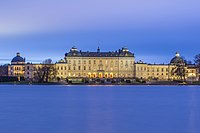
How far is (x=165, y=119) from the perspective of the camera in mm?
26375

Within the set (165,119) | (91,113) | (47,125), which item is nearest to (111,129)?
(47,125)

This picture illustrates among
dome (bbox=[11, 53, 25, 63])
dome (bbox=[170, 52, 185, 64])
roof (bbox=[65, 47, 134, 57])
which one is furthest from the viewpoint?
dome (bbox=[11, 53, 25, 63])

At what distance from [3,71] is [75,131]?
17607cm

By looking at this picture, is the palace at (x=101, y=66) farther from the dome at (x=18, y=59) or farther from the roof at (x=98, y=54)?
the dome at (x=18, y=59)

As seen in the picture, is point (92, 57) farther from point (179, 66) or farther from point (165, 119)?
point (165, 119)

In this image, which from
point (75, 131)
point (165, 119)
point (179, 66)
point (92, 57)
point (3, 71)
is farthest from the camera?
point (3, 71)

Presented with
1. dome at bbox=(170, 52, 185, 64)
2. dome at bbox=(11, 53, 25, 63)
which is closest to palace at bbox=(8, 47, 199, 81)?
dome at bbox=(170, 52, 185, 64)

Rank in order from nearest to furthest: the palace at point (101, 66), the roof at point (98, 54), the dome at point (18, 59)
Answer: the palace at point (101, 66), the roof at point (98, 54), the dome at point (18, 59)

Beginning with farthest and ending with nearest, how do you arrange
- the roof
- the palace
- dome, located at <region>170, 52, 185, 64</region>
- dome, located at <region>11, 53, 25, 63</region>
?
1. dome, located at <region>11, 53, 25, 63</region>
2. the roof
3. the palace
4. dome, located at <region>170, 52, 185, 64</region>

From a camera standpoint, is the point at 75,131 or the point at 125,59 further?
the point at 125,59

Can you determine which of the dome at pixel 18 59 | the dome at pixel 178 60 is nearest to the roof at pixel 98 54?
the dome at pixel 178 60

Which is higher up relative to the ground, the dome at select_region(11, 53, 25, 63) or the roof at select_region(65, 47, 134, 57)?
the roof at select_region(65, 47, 134, 57)

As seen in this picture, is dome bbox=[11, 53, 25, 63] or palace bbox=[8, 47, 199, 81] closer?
palace bbox=[8, 47, 199, 81]

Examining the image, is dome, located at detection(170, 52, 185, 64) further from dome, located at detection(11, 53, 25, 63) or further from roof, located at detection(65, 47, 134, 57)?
dome, located at detection(11, 53, 25, 63)
